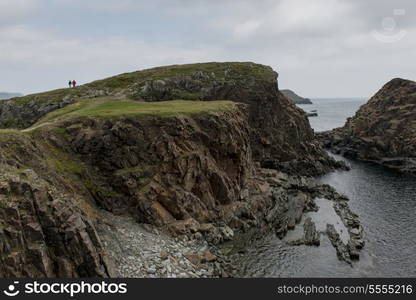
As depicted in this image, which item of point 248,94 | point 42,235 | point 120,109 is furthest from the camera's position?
point 248,94

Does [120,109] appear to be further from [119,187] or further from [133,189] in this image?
[133,189]

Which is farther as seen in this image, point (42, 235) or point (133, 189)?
point (133, 189)

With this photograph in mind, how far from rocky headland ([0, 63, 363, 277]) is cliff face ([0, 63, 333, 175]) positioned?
35.2 inches

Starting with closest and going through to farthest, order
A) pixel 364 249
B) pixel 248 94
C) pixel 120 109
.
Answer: pixel 364 249
pixel 120 109
pixel 248 94

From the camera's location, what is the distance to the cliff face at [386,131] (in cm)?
10512

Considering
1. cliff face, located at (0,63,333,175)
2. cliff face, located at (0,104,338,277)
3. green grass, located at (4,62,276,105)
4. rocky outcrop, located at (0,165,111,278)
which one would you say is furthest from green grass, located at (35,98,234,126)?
rocky outcrop, located at (0,165,111,278)

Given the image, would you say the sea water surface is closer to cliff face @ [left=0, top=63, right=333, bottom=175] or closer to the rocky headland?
the rocky headland

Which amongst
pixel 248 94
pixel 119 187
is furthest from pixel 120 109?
pixel 248 94

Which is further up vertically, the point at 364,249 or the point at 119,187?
the point at 119,187

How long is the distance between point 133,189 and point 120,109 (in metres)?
15.8

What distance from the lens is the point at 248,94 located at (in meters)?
90.4

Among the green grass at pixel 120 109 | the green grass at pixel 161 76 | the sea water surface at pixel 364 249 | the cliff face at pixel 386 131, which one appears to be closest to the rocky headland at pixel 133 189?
the green grass at pixel 120 109

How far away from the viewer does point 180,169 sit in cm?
5081

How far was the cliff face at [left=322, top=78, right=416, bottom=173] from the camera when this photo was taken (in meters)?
105
